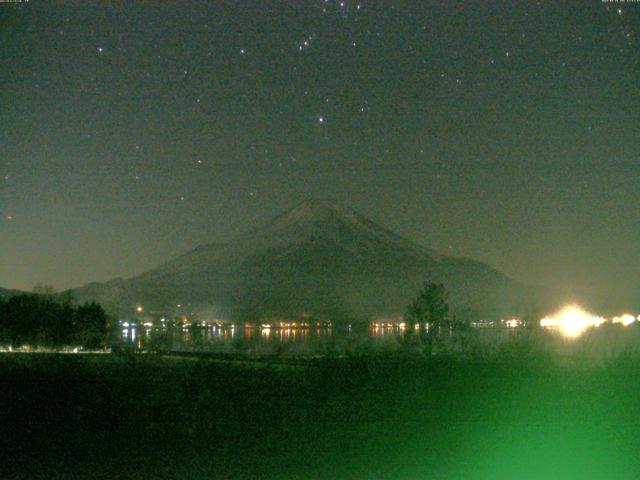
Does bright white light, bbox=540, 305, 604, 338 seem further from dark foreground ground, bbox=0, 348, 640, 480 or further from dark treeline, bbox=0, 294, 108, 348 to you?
dark treeline, bbox=0, 294, 108, 348

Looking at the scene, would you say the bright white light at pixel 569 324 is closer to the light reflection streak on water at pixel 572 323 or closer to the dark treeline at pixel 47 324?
the light reflection streak on water at pixel 572 323

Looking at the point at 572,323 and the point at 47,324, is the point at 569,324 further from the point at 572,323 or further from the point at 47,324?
the point at 47,324

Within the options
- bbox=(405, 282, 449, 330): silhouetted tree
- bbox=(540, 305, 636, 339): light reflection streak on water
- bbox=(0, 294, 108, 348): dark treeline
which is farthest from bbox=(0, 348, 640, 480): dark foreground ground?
bbox=(405, 282, 449, 330): silhouetted tree

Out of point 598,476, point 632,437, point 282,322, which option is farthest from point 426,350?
point 282,322

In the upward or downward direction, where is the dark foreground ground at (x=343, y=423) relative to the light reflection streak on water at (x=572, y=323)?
downward

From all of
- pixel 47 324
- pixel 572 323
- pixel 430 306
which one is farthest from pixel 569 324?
pixel 47 324

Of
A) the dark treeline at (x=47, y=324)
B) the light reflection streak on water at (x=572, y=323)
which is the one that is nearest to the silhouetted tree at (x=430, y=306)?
the light reflection streak on water at (x=572, y=323)

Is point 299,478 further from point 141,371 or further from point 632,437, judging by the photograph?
point 141,371
